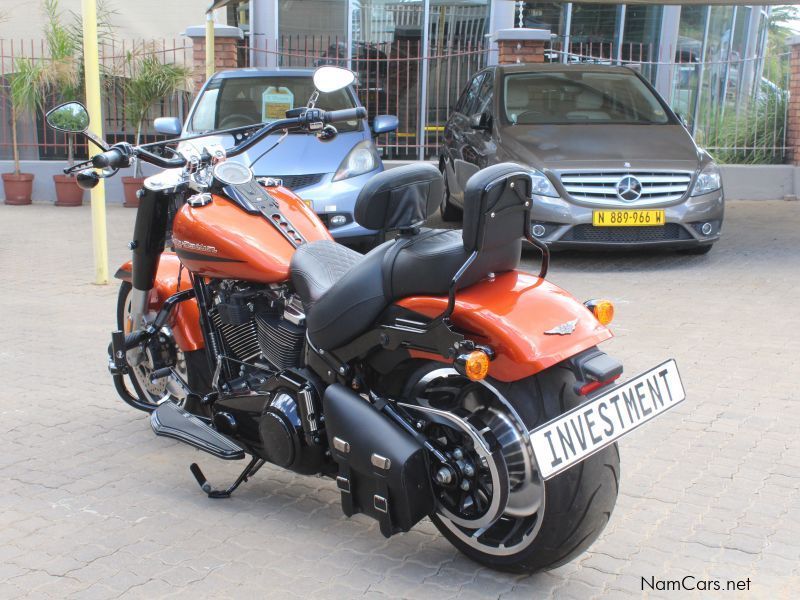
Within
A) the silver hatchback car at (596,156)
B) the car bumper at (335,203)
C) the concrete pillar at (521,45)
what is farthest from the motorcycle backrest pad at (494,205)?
the concrete pillar at (521,45)

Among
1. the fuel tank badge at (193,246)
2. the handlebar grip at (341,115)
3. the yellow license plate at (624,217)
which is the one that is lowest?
the yellow license plate at (624,217)

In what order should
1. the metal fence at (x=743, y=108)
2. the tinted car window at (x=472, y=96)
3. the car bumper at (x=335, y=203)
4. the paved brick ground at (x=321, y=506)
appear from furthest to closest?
the metal fence at (x=743, y=108) → the tinted car window at (x=472, y=96) → the car bumper at (x=335, y=203) → the paved brick ground at (x=321, y=506)

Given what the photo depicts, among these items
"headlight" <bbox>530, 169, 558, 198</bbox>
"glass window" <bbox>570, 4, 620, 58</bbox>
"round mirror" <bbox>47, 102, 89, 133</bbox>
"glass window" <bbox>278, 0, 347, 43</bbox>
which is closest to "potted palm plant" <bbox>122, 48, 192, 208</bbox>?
"glass window" <bbox>278, 0, 347, 43</bbox>

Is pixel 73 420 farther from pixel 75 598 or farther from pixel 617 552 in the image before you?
pixel 617 552

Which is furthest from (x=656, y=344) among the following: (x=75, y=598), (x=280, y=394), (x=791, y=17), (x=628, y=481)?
(x=791, y=17)

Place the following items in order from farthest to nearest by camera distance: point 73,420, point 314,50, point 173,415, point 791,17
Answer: point 791,17, point 314,50, point 73,420, point 173,415

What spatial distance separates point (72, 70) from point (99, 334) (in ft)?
27.1

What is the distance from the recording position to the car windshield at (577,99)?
A: 30.6ft

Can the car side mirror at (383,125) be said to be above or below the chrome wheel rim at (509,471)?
above

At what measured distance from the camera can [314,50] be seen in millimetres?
15672

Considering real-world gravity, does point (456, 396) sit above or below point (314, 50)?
below

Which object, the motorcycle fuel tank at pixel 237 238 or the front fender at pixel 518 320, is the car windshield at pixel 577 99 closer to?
the motorcycle fuel tank at pixel 237 238

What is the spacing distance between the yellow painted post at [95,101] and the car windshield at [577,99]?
3.77 meters

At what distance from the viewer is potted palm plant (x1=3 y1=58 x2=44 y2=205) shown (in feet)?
43.1
